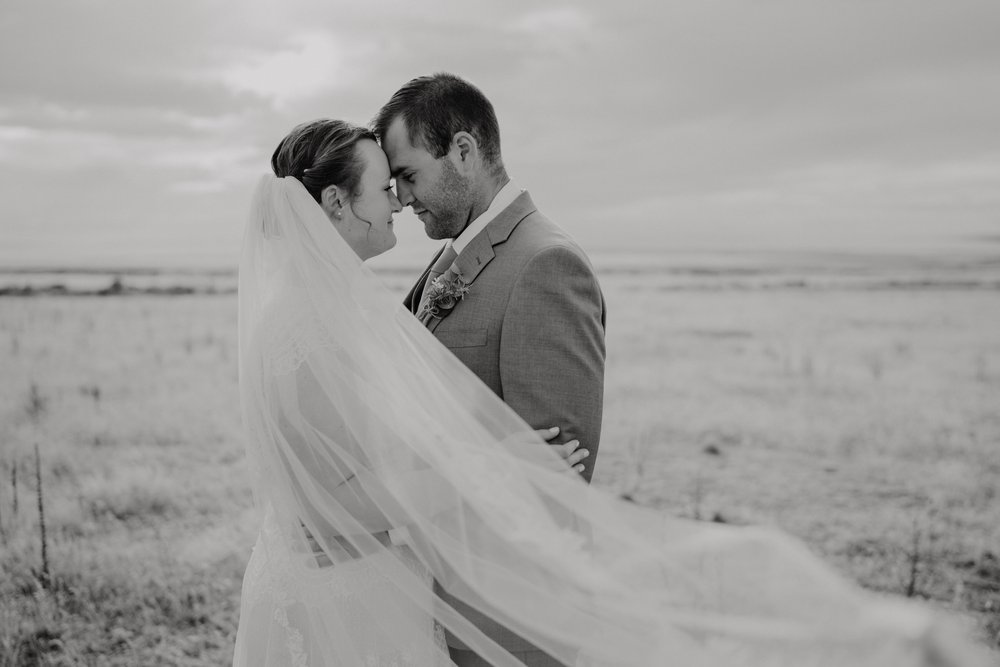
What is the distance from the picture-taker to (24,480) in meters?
8.10

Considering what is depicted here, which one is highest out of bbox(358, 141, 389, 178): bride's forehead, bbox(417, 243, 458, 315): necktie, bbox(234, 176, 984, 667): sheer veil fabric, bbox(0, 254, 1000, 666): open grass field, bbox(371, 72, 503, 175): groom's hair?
bbox(371, 72, 503, 175): groom's hair

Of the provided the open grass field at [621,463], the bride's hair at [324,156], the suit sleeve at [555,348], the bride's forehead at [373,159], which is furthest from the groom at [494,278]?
the open grass field at [621,463]

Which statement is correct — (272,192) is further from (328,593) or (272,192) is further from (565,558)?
(565,558)

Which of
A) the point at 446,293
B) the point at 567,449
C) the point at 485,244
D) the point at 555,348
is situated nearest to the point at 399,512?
the point at 567,449

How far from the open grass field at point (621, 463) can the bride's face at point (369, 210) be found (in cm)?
331

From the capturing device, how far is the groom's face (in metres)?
3.17

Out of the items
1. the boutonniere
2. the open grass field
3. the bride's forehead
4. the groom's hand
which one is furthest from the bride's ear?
the open grass field

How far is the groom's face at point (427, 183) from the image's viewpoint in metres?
3.17

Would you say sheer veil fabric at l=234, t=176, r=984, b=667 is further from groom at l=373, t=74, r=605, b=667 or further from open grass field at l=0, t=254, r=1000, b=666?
open grass field at l=0, t=254, r=1000, b=666

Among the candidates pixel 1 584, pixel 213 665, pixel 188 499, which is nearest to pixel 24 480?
pixel 188 499

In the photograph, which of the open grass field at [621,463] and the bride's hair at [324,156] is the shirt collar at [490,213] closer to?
the bride's hair at [324,156]

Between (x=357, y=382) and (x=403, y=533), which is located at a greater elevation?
(x=357, y=382)

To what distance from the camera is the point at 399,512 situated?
2.45 meters

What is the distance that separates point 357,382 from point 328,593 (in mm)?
753
